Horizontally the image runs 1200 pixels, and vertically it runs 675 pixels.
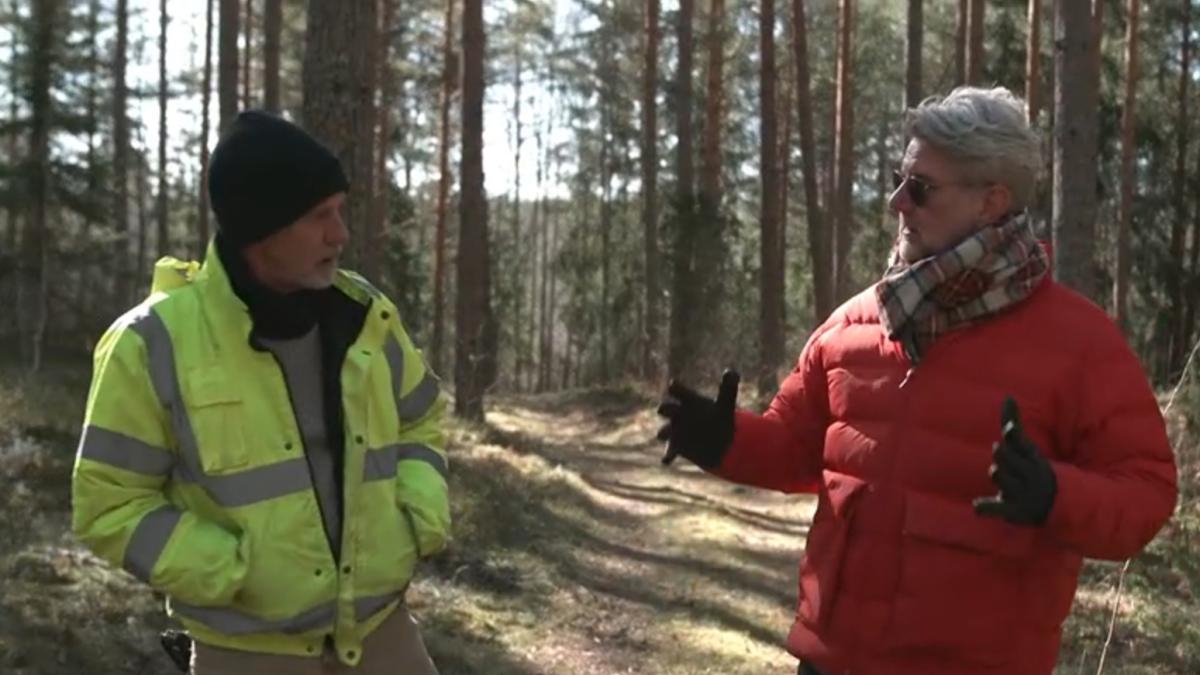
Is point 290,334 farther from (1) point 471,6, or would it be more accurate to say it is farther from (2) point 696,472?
(1) point 471,6

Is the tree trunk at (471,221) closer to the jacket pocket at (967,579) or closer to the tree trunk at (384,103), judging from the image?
the tree trunk at (384,103)

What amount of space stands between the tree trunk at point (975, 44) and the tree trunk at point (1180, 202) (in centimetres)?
891

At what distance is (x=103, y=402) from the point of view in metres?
2.23

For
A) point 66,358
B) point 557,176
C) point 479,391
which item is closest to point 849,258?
point 479,391

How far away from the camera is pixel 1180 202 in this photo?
Answer: 82.4ft

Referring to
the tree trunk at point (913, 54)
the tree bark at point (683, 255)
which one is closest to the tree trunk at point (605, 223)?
the tree bark at point (683, 255)

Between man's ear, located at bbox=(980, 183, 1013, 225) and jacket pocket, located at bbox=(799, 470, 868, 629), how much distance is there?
58 centimetres

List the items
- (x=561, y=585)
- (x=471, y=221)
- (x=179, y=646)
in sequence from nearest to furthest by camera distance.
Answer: (x=179, y=646) → (x=561, y=585) → (x=471, y=221)

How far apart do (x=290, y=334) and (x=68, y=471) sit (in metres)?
6.49

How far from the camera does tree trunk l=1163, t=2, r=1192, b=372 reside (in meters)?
24.5

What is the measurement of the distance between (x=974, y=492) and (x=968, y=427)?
125mm

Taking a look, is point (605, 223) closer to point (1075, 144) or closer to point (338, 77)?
point (338, 77)

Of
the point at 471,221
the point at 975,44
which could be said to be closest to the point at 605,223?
the point at 975,44

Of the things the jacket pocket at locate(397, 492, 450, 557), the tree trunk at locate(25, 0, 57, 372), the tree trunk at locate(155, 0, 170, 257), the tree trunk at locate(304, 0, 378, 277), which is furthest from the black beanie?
the tree trunk at locate(155, 0, 170, 257)
